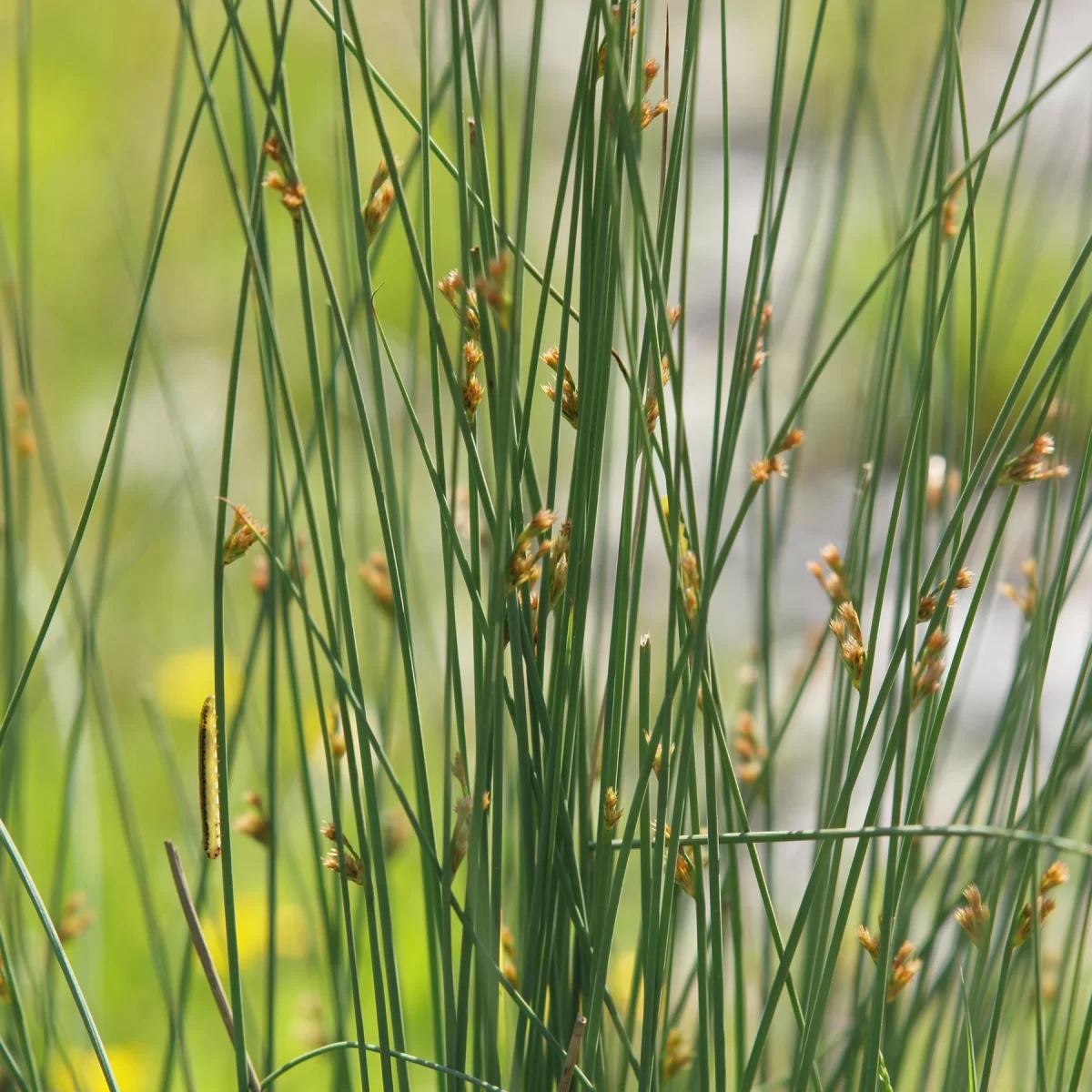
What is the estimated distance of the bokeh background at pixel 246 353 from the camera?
1193 mm

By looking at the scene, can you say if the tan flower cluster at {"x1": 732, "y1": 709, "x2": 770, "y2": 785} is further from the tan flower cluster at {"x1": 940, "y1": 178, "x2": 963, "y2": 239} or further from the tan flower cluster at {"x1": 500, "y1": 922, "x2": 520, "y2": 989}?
the tan flower cluster at {"x1": 940, "y1": 178, "x2": 963, "y2": 239}

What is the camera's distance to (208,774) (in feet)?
1.76

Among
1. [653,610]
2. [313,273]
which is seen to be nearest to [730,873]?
[653,610]

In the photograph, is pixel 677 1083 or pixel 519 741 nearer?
pixel 519 741

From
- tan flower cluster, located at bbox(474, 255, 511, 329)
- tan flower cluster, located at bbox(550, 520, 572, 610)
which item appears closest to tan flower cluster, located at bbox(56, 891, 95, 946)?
tan flower cluster, located at bbox(550, 520, 572, 610)

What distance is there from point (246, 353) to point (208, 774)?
200 centimetres

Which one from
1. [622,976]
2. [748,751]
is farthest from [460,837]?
[622,976]

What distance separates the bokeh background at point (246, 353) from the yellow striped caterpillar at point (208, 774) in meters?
0.17

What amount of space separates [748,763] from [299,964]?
0.89m

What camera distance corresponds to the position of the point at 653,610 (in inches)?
76.7

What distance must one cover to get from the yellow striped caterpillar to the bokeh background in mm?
165

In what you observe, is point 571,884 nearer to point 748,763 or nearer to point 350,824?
point 748,763

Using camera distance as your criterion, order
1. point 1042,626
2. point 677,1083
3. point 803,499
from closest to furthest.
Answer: point 1042,626 → point 677,1083 → point 803,499

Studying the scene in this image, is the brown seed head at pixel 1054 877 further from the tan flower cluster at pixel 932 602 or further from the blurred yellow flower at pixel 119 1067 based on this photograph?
the blurred yellow flower at pixel 119 1067
